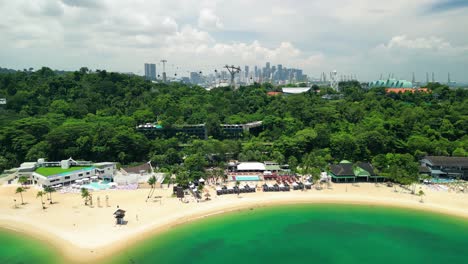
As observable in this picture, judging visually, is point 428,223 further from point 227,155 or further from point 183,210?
point 227,155

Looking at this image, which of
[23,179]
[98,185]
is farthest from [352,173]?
[23,179]

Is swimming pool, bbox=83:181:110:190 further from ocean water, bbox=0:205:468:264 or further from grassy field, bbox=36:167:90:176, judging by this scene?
ocean water, bbox=0:205:468:264

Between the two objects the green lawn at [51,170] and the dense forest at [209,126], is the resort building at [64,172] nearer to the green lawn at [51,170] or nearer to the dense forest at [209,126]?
the green lawn at [51,170]

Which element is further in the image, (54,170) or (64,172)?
(54,170)

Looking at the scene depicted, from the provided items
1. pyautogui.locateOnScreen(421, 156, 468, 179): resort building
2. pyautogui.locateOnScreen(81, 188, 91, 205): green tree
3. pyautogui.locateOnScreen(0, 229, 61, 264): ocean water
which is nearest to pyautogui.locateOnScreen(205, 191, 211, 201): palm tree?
pyautogui.locateOnScreen(81, 188, 91, 205): green tree

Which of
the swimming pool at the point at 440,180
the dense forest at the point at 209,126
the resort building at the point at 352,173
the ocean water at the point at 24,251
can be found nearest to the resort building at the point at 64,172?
the dense forest at the point at 209,126

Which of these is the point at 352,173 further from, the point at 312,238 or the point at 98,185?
the point at 98,185

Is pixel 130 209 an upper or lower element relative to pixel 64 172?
lower
